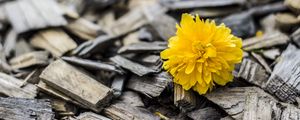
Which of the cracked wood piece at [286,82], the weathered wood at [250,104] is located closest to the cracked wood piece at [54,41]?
the weathered wood at [250,104]

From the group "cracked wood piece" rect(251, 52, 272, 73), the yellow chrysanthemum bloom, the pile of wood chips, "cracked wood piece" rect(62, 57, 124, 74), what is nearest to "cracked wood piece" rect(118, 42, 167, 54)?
the pile of wood chips

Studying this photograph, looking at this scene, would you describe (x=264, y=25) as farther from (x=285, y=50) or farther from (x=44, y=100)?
(x=44, y=100)

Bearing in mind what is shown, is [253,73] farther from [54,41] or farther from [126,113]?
[54,41]

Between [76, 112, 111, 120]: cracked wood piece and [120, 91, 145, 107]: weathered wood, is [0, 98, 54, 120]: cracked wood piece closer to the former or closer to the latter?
[76, 112, 111, 120]: cracked wood piece

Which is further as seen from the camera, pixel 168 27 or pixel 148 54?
pixel 168 27

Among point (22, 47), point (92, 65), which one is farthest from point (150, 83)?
point (22, 47)

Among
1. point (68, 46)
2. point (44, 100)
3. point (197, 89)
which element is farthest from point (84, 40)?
point (197, 89)

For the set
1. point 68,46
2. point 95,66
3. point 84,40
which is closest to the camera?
point 95,66

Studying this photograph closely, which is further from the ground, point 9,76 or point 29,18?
point 29,18
